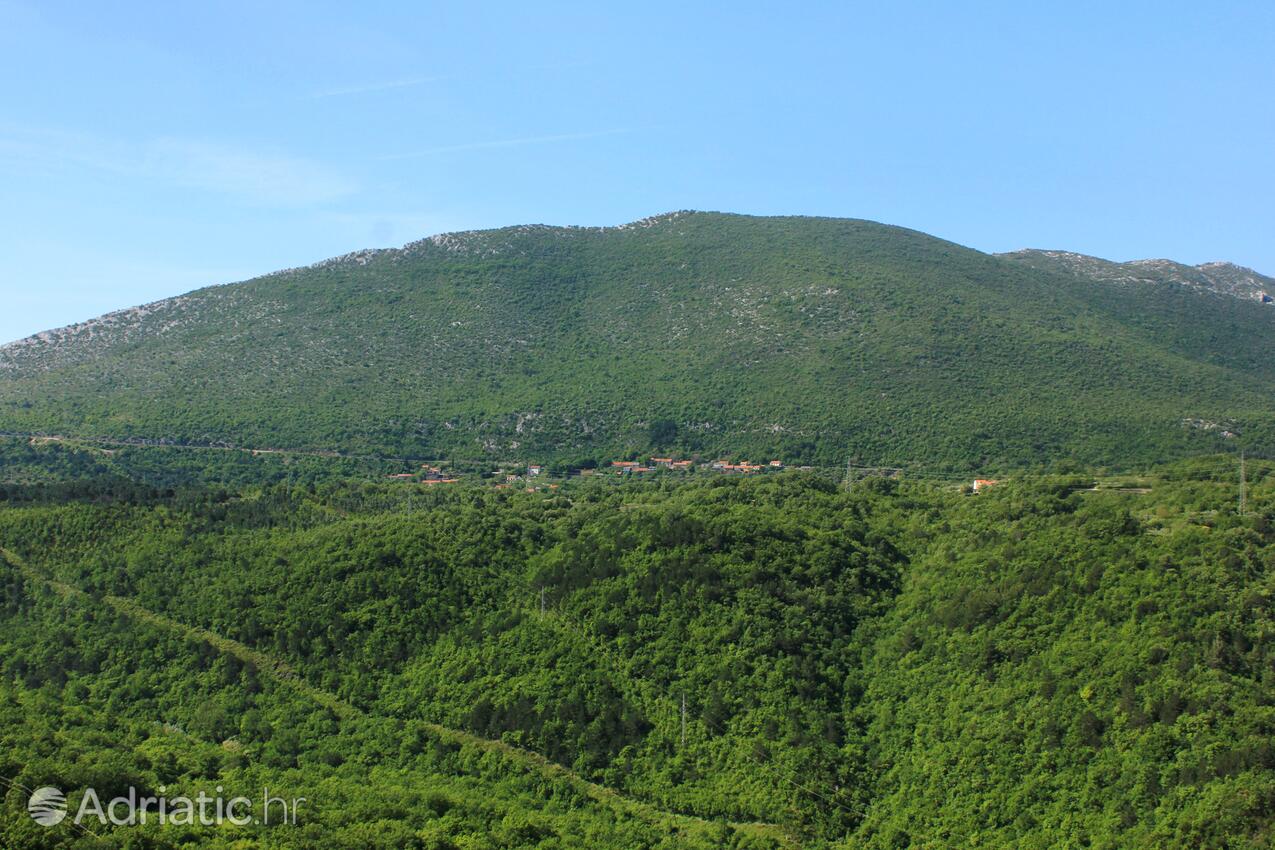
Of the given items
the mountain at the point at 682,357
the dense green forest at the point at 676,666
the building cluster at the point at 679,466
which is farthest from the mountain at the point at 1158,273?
the dense green forest at the point at 676,666

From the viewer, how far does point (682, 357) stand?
277 feet

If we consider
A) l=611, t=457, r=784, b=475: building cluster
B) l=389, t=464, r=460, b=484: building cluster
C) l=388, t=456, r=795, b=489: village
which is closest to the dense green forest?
l=389, t=464, r=460, b=484: building cluster

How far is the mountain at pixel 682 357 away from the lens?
71.8 meters

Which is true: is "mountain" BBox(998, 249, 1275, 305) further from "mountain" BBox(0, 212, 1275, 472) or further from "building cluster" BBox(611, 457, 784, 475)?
"building cluster" BBox(611, 457, 784, 475)

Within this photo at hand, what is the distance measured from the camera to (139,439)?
7331 centimetres

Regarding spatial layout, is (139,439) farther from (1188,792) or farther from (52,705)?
(1188,792)

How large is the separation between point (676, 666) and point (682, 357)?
1919 inches

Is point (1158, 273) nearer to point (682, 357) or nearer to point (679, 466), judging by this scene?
point (682, 357)

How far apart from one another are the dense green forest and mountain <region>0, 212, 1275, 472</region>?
21.3 meters

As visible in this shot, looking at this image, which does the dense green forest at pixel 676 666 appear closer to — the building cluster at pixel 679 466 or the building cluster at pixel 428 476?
the building cluster at pixel 428 476

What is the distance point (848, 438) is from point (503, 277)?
4241cm

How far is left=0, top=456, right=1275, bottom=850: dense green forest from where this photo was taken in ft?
92.1

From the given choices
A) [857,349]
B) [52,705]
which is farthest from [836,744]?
[857,349]

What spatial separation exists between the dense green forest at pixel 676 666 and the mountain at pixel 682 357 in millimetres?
21250
